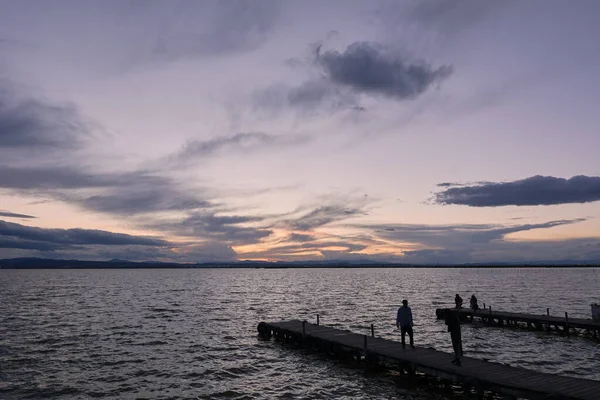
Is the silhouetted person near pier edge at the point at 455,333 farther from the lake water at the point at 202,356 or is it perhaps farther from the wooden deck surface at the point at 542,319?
the wooden deck surface at the point at 542,319

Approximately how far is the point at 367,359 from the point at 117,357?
17479mm

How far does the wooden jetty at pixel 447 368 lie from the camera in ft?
54.9

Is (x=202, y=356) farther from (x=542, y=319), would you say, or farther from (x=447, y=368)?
(x=542, y=319)

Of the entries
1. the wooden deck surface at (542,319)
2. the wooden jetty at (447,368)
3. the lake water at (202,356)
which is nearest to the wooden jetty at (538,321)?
the wooden deck surface at (542,319)

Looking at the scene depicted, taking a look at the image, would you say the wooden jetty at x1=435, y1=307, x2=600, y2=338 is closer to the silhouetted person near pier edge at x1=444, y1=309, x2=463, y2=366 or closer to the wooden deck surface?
the wooden deck surface

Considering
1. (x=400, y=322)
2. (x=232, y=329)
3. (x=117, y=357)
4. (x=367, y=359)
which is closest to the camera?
(x=400, y=322)

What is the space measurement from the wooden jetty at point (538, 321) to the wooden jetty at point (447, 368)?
63.9ft

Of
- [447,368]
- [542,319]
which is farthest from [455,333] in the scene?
[542,319]

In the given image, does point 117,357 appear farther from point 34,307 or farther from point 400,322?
point 34,307

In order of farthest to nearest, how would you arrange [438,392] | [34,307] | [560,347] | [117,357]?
[34,307] < [560,347] < [117,357] < [438,392]

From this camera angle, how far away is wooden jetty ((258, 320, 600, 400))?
54.9 feet

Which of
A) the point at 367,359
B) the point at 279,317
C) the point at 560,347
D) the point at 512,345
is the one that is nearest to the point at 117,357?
the point at 367,359

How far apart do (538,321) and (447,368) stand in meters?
24.9

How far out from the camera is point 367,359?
26453 mm
